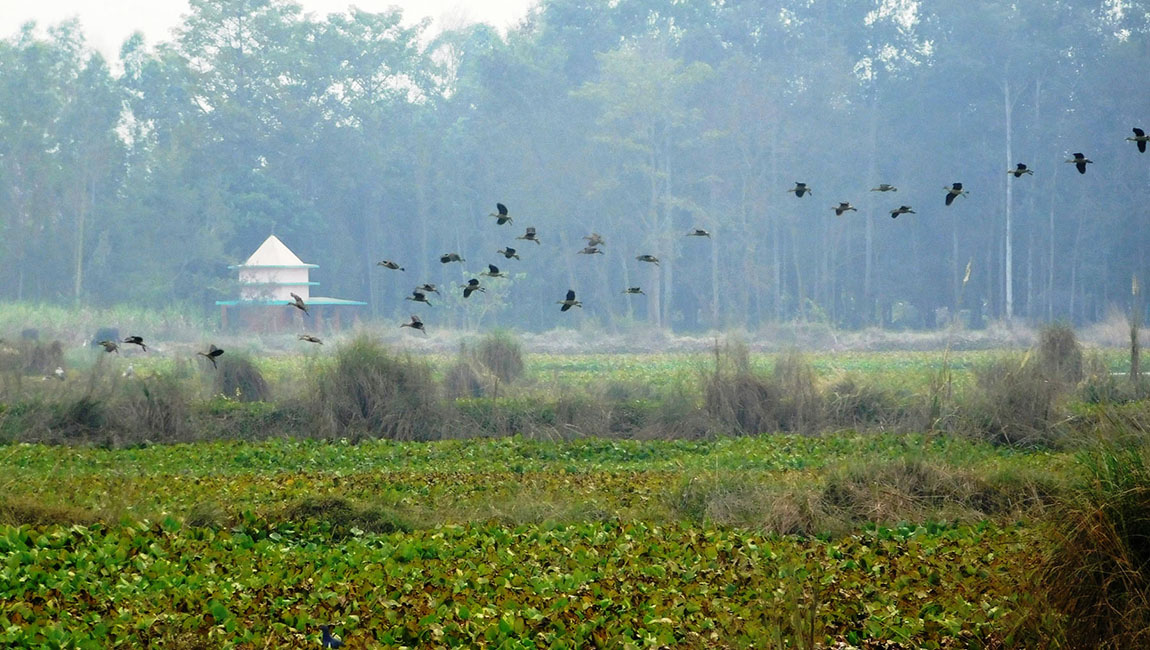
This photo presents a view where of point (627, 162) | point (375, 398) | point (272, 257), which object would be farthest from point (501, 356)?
point (627, 162)

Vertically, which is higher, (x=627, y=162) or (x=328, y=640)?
(x=627, y=162)

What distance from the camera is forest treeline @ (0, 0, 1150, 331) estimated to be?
58.9 metres

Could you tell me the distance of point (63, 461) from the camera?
627 inches

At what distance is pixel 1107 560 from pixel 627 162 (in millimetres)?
55005

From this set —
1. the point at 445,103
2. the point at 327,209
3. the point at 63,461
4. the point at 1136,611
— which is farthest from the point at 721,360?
the point at 445,103

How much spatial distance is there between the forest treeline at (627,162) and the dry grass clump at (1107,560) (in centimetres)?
4945

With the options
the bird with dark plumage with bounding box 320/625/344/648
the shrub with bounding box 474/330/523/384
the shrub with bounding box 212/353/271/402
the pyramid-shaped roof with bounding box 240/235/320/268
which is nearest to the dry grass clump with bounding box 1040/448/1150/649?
the bird with dark plumage with bounding box 320/625/344/648

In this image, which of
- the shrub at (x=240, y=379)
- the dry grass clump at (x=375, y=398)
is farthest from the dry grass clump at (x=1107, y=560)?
the shrub at (x=240, y=379)

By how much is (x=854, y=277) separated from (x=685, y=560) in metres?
55.5

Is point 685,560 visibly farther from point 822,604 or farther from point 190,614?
point 190,614

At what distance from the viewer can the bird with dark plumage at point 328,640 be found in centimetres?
736

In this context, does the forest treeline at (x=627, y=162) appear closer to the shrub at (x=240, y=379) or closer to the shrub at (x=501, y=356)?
the shrub at (x=501, y=356)

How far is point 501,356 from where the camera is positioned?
26.3 meters

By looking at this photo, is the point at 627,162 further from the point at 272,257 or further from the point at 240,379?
the point at 240,379
